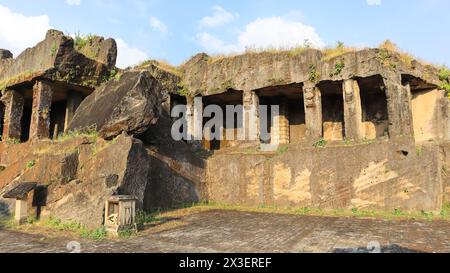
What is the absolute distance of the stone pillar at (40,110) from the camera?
14.1 m

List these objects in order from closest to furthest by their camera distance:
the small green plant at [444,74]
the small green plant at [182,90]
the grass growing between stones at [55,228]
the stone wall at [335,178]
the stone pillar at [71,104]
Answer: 1. the grass growing between stones at [55,228]
2. the stone wall at [335,178]
3. the small green plant at [444,74]
4. the stone pillar at [71,104]
5. the small green plant at [182,90]

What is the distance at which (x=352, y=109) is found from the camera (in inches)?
544

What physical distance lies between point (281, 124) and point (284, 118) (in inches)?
14.0

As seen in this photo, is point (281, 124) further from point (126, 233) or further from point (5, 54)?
point (5, 54)

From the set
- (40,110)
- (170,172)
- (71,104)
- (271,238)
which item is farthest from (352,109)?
(40,110)

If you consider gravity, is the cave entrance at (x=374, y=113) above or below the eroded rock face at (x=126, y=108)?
above

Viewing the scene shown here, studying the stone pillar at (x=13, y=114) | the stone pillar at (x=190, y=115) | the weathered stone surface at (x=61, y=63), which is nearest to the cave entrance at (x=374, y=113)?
the stone pillar at (x=190, y=115)

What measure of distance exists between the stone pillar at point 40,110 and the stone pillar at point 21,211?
6.27 m

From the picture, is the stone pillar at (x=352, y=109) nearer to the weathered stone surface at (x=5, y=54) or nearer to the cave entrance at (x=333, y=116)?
the cave entrance at (x=333, y=116)

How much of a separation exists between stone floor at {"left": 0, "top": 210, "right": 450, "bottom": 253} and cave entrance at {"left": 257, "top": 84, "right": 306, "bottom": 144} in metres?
9.32

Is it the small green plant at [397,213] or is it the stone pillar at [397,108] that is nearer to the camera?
the small green plant at [397,213]

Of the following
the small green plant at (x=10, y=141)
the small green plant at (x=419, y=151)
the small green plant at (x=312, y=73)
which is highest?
the small green plant at (x=312, y=73)

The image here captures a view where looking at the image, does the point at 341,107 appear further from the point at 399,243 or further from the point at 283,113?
the point at 399,243
